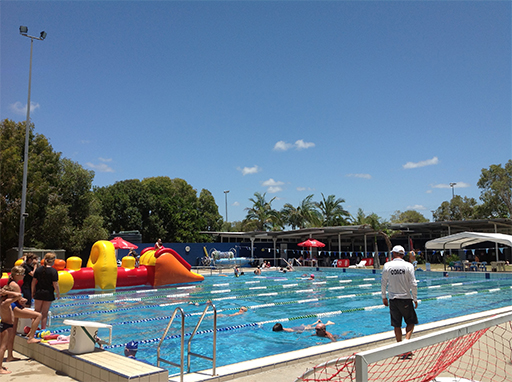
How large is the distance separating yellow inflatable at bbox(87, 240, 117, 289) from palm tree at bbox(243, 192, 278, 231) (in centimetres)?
2647

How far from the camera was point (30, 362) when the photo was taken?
5.26 m

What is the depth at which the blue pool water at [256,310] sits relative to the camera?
7.47 meters

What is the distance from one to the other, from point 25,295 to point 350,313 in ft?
24.7

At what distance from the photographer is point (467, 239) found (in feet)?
70.5

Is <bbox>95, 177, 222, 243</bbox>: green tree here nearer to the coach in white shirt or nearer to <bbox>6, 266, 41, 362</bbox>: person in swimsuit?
<bbox>6, 266, 41, 362</bbox>: person in swimsuit

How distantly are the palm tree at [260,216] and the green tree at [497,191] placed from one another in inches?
859

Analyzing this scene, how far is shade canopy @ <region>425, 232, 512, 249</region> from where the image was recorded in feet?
63.9

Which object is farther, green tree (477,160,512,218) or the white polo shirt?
green tree (477,160,512,218)

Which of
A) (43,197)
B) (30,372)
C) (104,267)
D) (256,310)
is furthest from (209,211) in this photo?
(30,372)

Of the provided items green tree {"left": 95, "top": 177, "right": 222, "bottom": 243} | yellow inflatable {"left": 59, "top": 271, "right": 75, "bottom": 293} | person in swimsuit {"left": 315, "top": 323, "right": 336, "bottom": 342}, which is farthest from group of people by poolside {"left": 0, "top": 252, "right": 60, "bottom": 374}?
green tree {"left": 95, "top": 177, "right": 222, "bottom": 243}

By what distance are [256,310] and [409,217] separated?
57.9 m

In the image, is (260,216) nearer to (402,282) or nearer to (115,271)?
(115,271)

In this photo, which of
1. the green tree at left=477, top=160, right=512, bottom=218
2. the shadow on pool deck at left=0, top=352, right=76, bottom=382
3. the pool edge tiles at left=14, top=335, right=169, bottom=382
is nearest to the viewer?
the pool edge tiles at left=14, top=335, right=169, bottom=382

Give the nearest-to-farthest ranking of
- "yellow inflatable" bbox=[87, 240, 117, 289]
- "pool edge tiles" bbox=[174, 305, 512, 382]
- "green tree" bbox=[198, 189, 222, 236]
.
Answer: "pool edge tiles" bbox=[174, 305, 512, 382], "yellow inflatable" bbox=[87, 240, 117, 289], "green tree" bbox=[198, 189, 222, 236]
